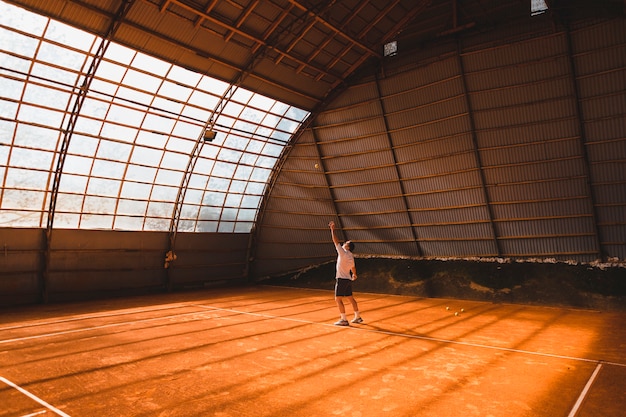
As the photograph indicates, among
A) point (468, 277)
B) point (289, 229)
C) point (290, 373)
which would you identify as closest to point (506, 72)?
point (468, 277)

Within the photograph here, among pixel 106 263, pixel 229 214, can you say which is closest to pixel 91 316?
pixel 106 263

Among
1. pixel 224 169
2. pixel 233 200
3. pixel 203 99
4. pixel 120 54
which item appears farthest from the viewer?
pixel 233 200

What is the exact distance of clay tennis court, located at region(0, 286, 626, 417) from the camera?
606 cm

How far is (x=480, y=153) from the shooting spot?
21.2 metres

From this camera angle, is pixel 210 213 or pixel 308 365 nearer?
pixel 308 365

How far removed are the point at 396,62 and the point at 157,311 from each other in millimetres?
17388

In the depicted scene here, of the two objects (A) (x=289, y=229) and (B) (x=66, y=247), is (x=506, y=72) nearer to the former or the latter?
(A) (x=289, y=229)

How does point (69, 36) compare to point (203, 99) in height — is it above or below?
above

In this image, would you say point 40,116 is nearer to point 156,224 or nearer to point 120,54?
point 120,54

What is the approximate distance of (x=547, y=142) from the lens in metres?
19.5

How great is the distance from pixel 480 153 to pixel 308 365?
16.9 m

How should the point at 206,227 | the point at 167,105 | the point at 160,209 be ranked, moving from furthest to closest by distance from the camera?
the point at 206,227
the point at 160,209
the point at 167,105

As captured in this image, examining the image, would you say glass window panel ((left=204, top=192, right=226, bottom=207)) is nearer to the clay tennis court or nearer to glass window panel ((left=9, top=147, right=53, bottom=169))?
glass window panel ((left=9, top=147, right=53, bottom=169))

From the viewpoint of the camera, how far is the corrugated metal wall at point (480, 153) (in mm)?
18344
